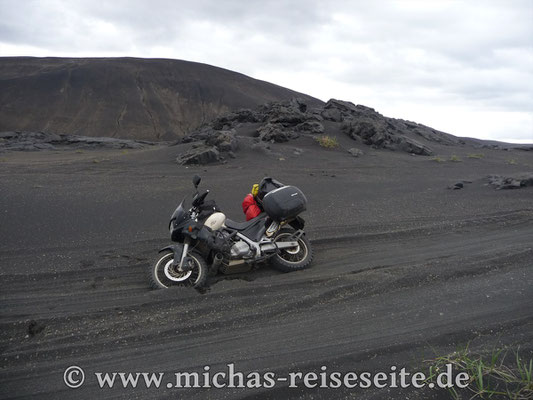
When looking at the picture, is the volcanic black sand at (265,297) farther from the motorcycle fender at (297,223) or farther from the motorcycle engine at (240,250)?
the motorcycle fender at (297,223)

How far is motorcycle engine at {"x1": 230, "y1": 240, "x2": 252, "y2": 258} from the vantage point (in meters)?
5.70

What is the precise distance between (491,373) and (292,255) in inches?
129

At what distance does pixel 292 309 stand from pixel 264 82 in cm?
8271

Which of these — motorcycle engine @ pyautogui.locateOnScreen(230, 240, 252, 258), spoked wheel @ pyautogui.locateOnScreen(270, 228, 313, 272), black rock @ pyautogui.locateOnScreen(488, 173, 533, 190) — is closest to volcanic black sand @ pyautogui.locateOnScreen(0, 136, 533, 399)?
Result: spoked wheel @ pyautogui.locateOnScreen(270, 228, 313, 272)

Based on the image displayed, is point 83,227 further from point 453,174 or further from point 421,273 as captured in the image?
point 453,174

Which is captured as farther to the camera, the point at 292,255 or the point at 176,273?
the point at 292,255

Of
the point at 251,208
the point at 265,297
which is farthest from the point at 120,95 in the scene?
the point at 265,297

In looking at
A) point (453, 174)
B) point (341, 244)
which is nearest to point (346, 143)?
point (453, 174)

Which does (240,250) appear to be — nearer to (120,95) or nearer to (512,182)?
(512,182)

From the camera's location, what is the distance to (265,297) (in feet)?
16.6

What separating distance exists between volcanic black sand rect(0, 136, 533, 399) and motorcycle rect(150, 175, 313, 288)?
0.74 feet

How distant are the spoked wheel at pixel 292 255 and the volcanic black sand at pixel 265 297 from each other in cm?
14

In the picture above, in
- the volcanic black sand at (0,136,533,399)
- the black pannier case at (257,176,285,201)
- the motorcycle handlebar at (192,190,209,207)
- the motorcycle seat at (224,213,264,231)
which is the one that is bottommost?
the volcanic black sand at (0,136,533,399)

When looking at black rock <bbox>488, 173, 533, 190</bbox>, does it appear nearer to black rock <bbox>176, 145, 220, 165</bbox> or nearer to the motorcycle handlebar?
black rock <bbox>176, 145, 220, 165</bbox>
